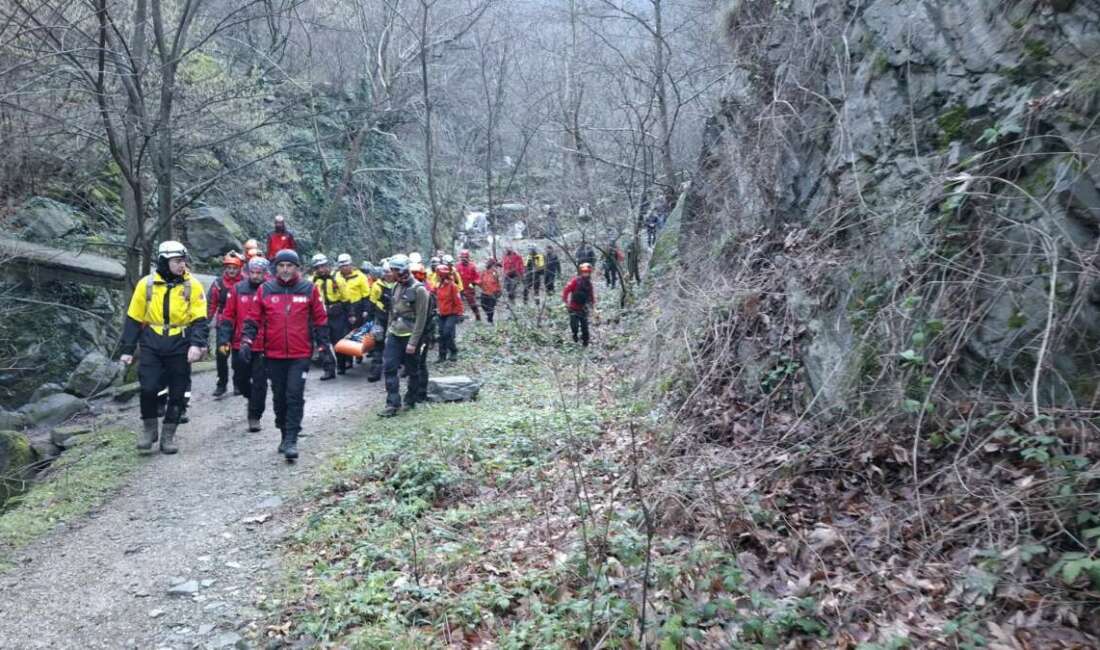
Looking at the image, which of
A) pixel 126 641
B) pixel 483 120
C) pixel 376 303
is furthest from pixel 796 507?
pixel 483 120

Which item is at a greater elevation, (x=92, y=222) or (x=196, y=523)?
(x=92, y=222)

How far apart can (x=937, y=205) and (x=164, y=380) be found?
781 centimetres

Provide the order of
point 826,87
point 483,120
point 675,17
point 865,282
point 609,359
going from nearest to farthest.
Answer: point 865,282 < point 826,87 < point 609,359 < point 675,17 < point 483,120

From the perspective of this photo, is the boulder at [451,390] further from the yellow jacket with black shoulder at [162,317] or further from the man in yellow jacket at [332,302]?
the yellow jacket with black shoulder at [162,317]

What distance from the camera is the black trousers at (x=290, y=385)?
322 inches

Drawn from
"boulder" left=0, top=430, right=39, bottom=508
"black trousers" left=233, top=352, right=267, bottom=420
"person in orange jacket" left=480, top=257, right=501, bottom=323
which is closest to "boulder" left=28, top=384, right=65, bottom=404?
"boulder" left=0, top=430, right=39, bottom=508

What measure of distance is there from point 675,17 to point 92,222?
590 inches

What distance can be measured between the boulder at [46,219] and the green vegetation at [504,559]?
11.7 metres

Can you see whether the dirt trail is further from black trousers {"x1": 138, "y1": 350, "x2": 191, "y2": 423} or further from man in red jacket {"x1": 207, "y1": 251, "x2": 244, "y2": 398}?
man in red jacket {"x1": 207, "y1": 251, "x2": 244, "y2": 398}

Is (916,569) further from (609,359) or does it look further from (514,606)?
(609,359)

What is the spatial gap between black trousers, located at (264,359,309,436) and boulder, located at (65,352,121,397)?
685 centimetres

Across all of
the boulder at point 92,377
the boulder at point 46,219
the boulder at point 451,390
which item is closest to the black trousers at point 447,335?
the boulder at point 451,390

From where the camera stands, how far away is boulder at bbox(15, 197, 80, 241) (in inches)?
613

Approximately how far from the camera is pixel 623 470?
6.37 meters
